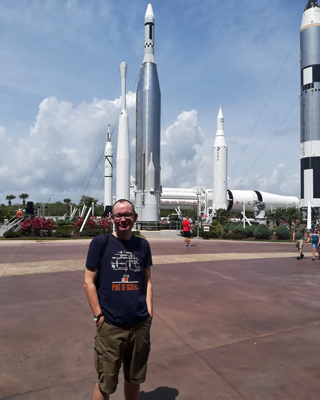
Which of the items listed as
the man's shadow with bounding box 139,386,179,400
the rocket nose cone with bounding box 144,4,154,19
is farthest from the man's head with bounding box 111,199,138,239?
the rocket nose cone with bounding box 144,4,154,19

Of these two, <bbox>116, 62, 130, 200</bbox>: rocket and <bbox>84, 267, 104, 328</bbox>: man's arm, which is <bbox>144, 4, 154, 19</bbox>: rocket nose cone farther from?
<bbox>84, 267, 104, 328</bbox>: man's arm

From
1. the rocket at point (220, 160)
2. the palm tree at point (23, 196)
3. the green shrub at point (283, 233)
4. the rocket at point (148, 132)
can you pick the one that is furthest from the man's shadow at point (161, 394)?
the palm tree at point (23, 196)

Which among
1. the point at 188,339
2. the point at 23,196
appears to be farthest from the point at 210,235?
the point at 23,196

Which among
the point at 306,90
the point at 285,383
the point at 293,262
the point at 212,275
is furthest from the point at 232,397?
the point at 306,90

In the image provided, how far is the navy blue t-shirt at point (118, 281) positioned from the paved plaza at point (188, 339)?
1.00m

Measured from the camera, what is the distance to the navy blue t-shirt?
251 centimetres

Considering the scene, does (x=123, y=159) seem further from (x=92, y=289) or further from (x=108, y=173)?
(x=92, y=289)

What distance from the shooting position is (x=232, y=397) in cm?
295

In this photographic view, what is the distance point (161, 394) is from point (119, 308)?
1.11m

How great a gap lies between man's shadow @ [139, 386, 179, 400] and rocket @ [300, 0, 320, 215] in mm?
41228

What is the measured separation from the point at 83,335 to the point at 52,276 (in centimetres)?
417

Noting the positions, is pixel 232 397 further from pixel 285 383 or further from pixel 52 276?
pixel 52 276

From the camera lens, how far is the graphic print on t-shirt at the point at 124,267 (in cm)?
256

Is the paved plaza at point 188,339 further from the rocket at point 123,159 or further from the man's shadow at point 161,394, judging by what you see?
the rocket at point 123,159
